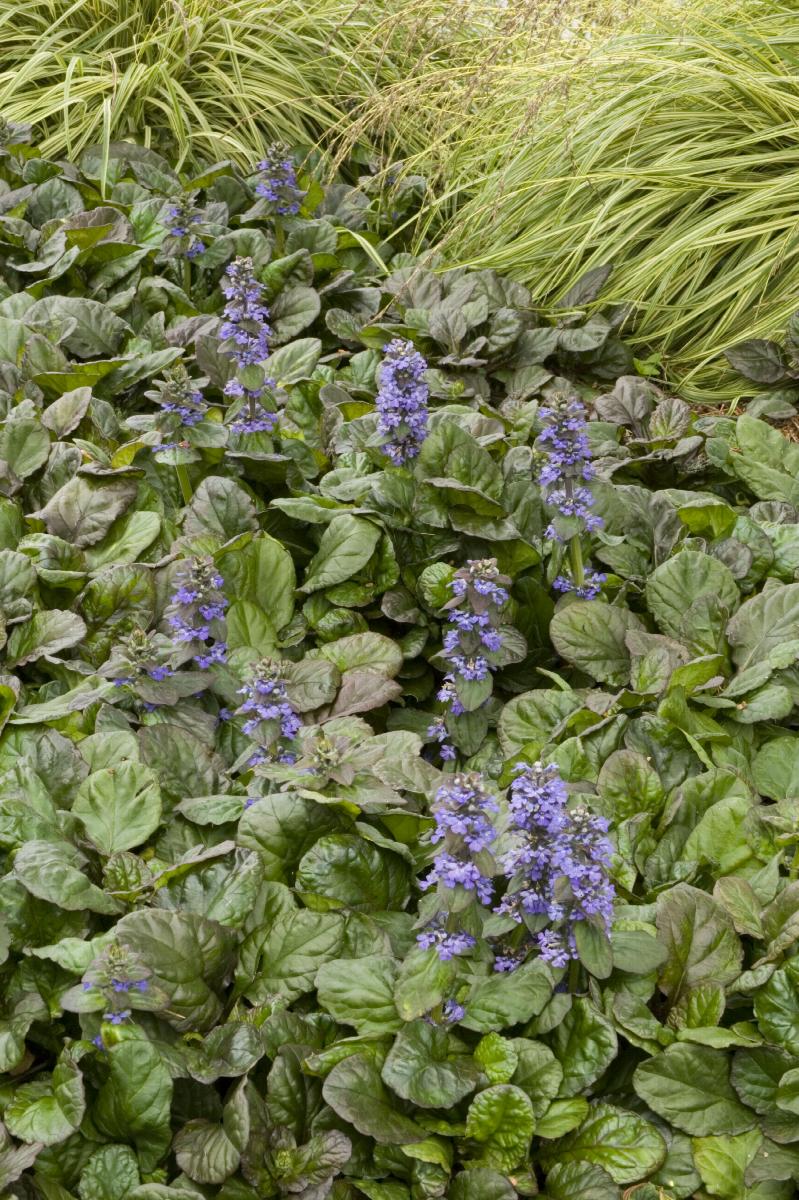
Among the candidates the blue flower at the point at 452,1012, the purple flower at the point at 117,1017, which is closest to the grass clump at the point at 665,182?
the blue flower at the point at 452,1012

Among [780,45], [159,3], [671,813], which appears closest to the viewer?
[671,813]

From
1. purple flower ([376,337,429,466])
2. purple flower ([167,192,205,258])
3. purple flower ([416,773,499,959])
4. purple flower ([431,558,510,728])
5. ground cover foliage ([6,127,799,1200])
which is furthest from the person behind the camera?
purple flower ([167,192,205,258])

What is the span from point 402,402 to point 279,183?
1.89 m

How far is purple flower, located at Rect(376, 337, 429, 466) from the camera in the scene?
3.38m

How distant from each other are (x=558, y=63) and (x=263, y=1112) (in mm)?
4618

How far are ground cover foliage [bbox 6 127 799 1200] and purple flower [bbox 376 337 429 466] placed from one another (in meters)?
→ 0.01

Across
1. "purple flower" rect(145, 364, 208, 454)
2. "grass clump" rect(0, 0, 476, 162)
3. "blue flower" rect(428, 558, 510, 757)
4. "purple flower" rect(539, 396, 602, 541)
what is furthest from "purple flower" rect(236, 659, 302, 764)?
"grass clump" rect(0, 0, 476, 162)

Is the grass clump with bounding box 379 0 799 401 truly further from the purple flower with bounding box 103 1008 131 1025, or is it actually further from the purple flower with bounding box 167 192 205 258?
the purple flower with bounding box 103 1008 131 1025

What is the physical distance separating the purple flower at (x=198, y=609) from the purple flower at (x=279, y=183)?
2336 mm

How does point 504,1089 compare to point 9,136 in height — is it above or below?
below

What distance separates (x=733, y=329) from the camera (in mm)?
4785

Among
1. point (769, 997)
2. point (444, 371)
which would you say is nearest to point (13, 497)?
point (444, 371)

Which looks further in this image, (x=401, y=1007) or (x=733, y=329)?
(x=733, y=329)

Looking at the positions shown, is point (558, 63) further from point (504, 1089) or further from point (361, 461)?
point (504, 1089)
